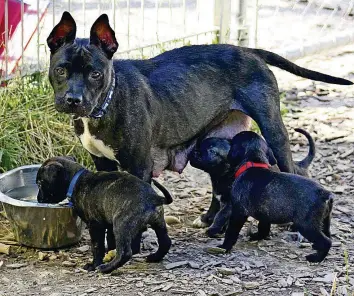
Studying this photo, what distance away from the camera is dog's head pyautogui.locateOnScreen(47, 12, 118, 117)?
5.50 meters

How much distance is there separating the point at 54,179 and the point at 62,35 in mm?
960

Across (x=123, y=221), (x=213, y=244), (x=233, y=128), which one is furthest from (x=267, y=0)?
(x=123, y=221)

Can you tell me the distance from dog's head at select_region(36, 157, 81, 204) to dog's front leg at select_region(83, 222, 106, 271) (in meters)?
0.35

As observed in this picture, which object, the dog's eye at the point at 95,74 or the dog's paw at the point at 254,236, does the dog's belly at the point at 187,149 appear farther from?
the dog's eye at the point at 95,74

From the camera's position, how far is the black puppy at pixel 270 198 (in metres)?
5.75

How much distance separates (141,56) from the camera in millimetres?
8609

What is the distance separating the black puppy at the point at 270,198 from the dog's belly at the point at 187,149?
1.49 feet

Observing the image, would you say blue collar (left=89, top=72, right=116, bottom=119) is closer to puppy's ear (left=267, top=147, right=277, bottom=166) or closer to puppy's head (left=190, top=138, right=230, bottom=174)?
puppy's head (left=190, top=138, right=230, bottom=174)

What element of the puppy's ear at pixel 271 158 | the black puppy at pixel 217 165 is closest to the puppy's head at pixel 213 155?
the black puppy at pixel 217 165

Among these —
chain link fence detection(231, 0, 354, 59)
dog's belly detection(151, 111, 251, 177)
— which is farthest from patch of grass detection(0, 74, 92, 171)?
chain link fence detection(231, 0, 354, 59)

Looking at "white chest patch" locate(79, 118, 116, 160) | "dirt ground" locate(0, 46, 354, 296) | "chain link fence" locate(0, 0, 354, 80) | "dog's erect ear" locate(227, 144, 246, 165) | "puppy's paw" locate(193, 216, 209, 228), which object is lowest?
"dirt ground" locate(0, 46, 354, 296)

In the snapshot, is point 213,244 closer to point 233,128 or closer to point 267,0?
point 233,128

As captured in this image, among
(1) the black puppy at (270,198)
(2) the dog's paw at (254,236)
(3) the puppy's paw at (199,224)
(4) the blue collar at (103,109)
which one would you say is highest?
(4) the blue collar at (103,109)

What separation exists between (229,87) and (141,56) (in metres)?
2.25
